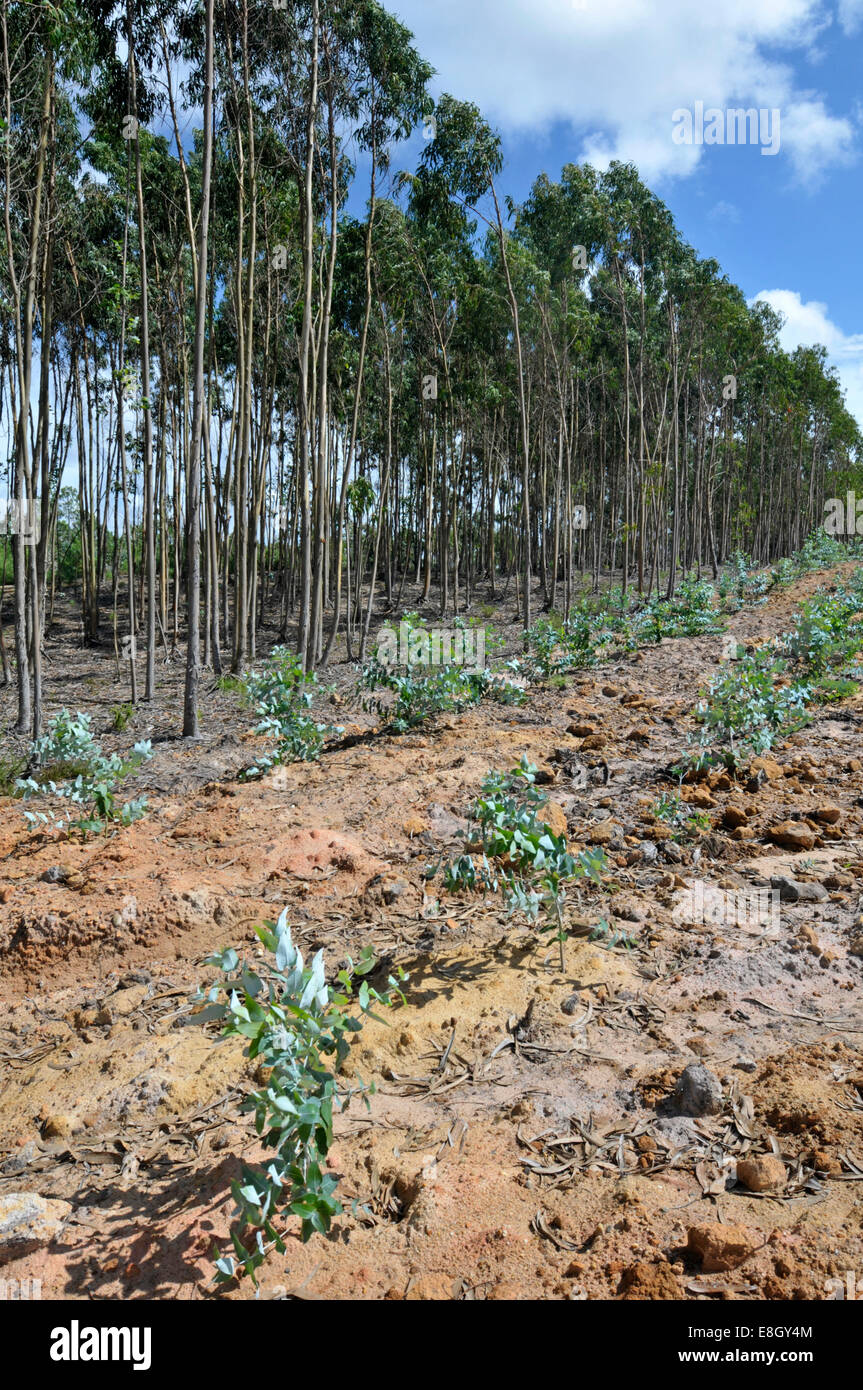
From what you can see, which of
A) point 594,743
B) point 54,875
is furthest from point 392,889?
point 594,743

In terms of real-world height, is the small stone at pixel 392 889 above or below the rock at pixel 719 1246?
above

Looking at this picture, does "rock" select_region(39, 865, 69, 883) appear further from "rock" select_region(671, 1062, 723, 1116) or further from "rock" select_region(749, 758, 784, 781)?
"rock" select_region(749, 758, 784, 781)

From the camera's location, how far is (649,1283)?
1.74m

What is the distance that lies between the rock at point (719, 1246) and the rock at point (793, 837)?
8.39 feet

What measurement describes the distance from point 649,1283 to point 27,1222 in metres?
1.61

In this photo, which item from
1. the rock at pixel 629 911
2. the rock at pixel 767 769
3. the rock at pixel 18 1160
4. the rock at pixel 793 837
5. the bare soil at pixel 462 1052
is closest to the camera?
the bare soil at pixel 462 1052

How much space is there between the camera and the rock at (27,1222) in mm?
2061

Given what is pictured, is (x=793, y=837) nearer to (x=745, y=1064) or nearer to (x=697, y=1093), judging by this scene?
(x=745, y=1064)

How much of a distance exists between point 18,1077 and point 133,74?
1130 centimetres

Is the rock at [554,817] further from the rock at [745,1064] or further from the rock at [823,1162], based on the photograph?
the rock at [823,1162]

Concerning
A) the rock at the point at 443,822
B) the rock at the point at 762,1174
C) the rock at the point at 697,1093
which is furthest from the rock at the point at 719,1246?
the rock at the point at 443,822

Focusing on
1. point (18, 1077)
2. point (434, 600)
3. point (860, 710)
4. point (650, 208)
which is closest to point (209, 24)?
point (860, 710)

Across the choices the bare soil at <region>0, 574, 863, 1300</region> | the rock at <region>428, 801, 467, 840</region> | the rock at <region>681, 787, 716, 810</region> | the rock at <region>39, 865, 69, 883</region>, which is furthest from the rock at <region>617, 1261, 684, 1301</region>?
the rock at <region>39, 865, 69, 883</region>

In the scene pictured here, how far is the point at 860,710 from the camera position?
6652 millimetres
